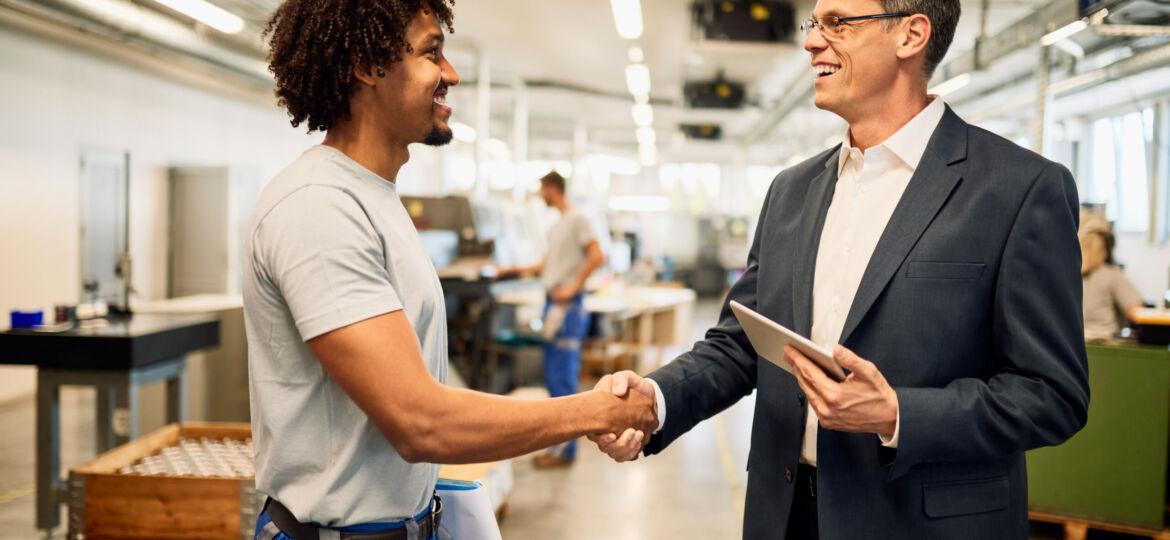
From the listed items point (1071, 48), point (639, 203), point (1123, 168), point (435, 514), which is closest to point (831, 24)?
point (435, 514)

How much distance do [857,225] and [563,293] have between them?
435 cm

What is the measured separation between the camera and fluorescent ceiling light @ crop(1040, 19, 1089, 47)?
5613 mm

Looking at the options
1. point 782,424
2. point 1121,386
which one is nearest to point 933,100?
point 782,424

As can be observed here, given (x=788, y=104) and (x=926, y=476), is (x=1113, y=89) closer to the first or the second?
(x=788, y=104)

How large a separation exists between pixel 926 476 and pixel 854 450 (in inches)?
4.9

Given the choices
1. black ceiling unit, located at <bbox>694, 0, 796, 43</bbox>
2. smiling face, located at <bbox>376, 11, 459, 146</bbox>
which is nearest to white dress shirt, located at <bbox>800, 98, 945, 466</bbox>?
smiling face, located at <bbox>376, 11, 459, 146</bbox>

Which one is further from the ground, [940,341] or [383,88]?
[383,88]

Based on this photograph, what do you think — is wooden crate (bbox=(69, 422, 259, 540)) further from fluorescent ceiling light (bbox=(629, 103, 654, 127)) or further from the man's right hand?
fluorescent ceiling light (bbox=(629, 103, 654, 127))

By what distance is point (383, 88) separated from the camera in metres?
1.41

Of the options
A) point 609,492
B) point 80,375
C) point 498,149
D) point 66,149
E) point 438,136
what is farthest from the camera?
point 498,149

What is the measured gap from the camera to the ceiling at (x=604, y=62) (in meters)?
9.80

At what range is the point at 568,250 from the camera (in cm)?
596

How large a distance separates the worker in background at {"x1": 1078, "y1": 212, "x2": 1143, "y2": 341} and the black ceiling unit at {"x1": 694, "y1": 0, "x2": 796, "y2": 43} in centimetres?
389

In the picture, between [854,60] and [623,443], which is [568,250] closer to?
[623,443]
